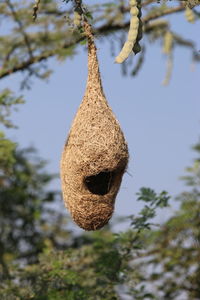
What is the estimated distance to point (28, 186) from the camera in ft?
35.2

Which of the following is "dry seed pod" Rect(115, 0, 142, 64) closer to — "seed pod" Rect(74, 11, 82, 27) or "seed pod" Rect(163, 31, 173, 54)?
"seed pod" Rect(74, 11, 82, 27)

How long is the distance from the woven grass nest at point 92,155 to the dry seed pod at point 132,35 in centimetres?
72

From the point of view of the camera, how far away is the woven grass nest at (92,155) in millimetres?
4086

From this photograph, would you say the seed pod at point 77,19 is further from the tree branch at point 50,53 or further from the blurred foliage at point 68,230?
the tree branch at point 50,53

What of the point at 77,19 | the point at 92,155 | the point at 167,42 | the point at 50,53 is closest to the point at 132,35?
the point at 77,19

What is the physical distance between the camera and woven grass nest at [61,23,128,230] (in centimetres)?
409

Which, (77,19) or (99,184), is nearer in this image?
(77,19)

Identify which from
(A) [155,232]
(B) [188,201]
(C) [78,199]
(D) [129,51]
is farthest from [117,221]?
(D) [129,51]

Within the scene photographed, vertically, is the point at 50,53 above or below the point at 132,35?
above

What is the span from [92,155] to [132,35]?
39.6 inches

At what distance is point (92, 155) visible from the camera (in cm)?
407

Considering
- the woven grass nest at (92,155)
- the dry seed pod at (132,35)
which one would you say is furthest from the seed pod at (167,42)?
the dry seed pod at (132,35)

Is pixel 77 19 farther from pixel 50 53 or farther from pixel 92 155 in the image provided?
pixel 50 53

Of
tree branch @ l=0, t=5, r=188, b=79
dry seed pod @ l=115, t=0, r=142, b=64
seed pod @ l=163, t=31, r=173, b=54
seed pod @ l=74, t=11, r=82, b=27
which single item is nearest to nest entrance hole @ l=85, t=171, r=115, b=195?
seed pod @ l=74, t=11, r=82, b=27
